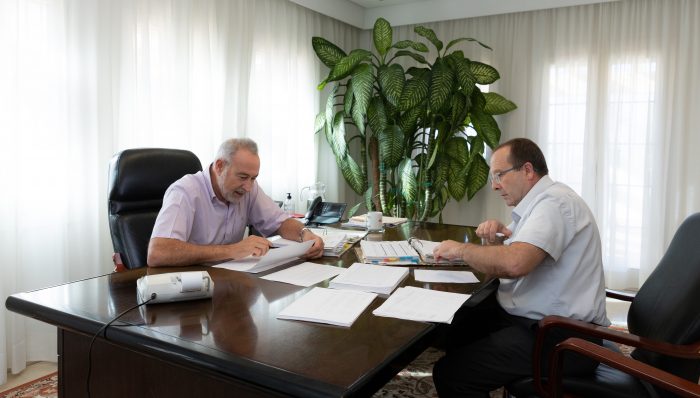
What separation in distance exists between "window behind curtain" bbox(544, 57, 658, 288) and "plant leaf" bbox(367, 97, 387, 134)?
1.55 metres

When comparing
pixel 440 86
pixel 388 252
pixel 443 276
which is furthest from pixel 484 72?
pixel 443 276

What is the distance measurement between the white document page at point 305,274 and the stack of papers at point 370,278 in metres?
0.05

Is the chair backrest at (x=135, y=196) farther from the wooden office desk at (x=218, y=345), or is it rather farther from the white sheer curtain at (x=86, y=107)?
the white sheer curtain at (x=86, y=107)

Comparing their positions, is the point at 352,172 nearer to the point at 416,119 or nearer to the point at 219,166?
the point at 416,119

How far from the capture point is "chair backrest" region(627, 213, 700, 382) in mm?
1368

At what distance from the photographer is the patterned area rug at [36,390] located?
243cm

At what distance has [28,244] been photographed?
2.73m

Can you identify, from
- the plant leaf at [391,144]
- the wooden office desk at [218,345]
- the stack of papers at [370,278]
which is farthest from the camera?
the plant leaf at [391,144]

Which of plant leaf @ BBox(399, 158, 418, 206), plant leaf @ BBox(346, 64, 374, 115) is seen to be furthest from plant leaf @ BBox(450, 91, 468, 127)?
plant leaf @ BBox(346, 64, 374, 115)

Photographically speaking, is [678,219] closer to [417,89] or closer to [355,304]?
[417,89]

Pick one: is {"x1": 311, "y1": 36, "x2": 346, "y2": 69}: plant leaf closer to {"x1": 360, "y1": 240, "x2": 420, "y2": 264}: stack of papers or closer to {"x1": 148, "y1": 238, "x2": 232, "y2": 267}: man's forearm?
{"x1": 360, "y1": 240, "x2": 420, "y2": 264}: stack of papers

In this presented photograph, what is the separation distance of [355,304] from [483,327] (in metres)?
0.77

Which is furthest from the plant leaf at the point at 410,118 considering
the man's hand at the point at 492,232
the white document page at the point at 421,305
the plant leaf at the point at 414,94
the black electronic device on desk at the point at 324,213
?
the white document page at the point at 421,305

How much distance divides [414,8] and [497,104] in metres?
1.43
